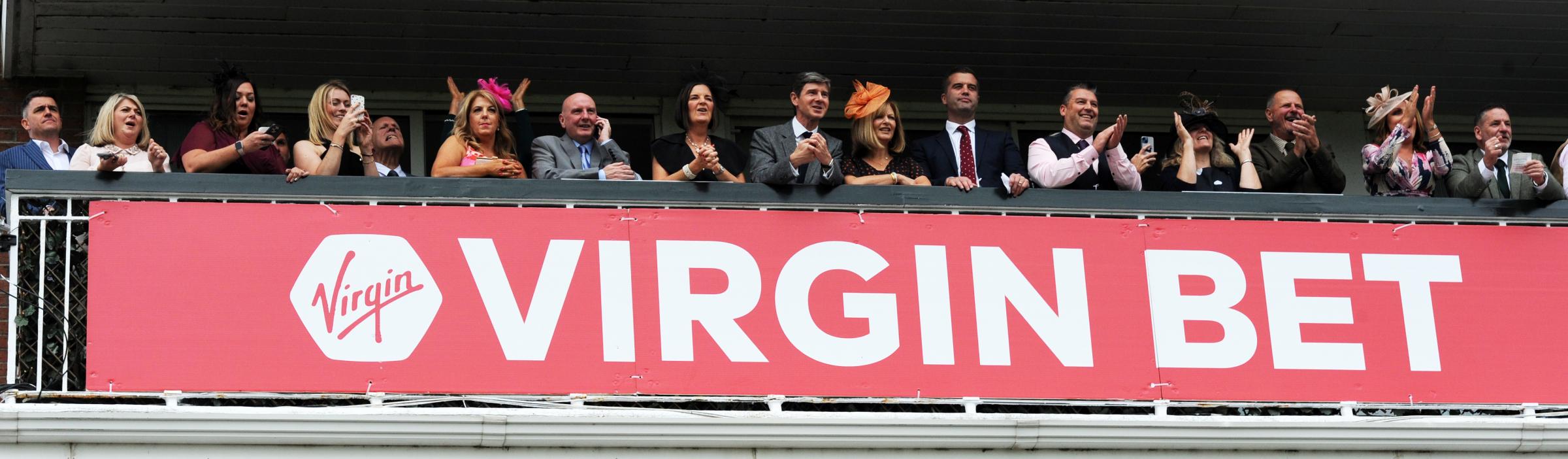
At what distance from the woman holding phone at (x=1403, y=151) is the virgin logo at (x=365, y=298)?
444 centimetres

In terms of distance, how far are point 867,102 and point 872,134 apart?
0.52ft

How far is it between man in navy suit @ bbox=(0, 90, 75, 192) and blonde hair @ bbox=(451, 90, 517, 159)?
1.73 m

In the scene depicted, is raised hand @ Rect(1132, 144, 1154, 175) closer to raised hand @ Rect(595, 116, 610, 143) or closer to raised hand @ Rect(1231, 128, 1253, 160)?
raised hand @ Rect(1231, 128, 1253, 160)

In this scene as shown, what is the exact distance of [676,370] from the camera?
7.90m

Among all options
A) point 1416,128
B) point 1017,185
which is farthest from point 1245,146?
point 1017,185

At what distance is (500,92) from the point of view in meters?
9.59

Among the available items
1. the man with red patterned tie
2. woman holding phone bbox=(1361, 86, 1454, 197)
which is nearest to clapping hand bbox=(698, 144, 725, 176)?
the man with red patterned tie

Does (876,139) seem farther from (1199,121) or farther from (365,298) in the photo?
(365,298)

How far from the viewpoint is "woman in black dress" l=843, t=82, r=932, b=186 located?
8836 mm

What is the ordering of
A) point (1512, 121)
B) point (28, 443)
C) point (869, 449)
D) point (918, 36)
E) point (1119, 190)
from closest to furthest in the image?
point (28, 443), point (869, 449), point (1119, 190), point (918, 36), point (1512, 121)

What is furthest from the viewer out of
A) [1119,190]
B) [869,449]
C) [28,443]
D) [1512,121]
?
[1512,121]

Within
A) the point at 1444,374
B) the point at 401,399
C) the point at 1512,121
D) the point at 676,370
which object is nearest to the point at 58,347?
the point at 401,399

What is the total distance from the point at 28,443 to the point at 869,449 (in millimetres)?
3322

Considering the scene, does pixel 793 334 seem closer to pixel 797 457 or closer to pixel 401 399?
pixel 797 457
